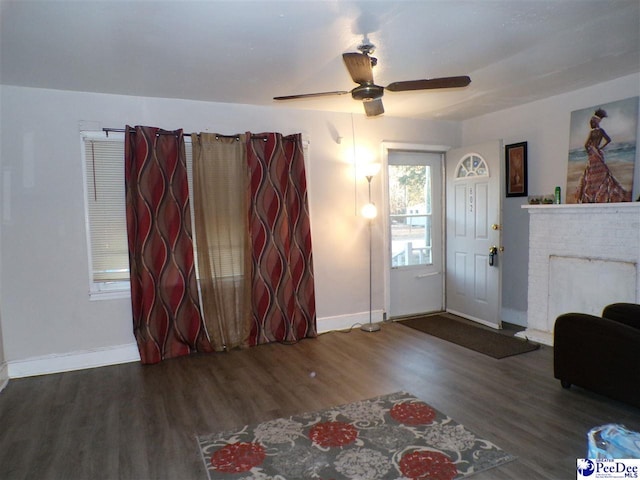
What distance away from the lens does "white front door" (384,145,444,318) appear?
506 cm

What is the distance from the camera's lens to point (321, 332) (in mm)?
4625

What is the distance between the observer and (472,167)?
4.82 meters

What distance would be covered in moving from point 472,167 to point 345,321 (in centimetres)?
237

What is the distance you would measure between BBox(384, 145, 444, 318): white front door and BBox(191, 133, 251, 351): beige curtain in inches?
70.9

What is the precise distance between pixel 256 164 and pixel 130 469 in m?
2.83

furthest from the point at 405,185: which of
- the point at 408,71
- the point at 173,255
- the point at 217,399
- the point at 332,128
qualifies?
the point at 217,399

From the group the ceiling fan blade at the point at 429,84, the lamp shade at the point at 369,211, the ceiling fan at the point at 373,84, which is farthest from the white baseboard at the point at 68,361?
the ceiling fan blade at the point at 429,84

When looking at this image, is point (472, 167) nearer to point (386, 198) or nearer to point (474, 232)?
point (474, 232)

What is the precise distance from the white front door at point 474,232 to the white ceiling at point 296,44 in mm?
1005

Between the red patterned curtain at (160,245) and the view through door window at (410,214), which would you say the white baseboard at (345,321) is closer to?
the view through door window at (410,214)

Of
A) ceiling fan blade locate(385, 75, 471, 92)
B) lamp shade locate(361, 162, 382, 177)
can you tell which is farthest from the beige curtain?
ceiling fan blade locate(385, 75, 471, 92)

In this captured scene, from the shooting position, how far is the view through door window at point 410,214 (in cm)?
509

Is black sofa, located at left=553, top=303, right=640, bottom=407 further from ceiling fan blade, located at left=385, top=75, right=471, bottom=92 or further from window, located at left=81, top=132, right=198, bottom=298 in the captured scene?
window, located at left=81, top=132, right=198, bottom=298

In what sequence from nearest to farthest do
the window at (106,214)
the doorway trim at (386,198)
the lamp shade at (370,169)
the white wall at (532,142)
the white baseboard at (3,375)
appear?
the white baseboard at (3,375) → the window at (106,214) → the white wall at (532,142) → the lamp shade at (370,169) → the doorway trim at (386,198)
